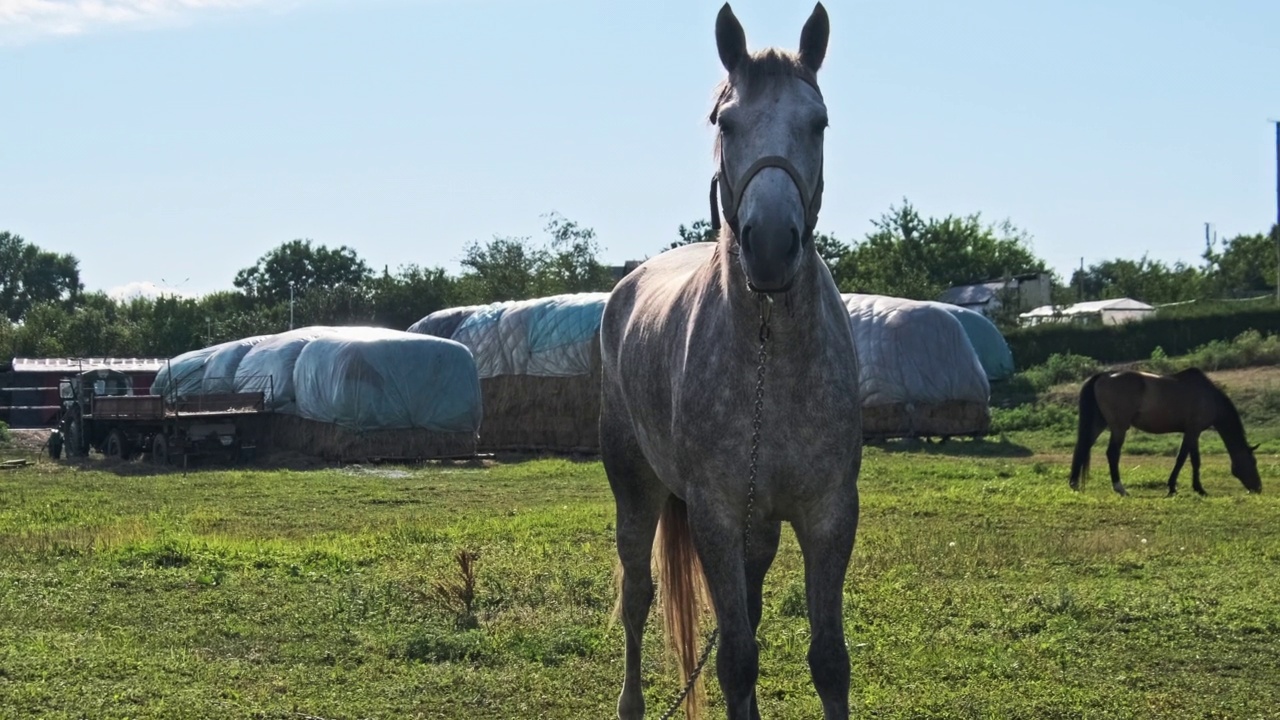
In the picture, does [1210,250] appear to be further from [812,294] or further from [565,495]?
[812,294]

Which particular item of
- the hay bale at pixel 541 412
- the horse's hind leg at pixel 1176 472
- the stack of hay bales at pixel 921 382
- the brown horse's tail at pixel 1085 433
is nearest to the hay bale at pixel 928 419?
the stack of hay bales at pixel 921 382

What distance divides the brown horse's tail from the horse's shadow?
5.89 meters

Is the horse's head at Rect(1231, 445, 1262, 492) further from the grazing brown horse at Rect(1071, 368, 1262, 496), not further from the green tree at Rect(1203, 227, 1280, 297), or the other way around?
the green tree at Rect(1203, 227, 1280, 297)

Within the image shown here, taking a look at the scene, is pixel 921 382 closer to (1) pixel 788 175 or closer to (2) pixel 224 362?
(2) pixel 224 362

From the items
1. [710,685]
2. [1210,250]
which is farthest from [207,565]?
[1210,250]

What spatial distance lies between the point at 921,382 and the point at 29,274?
97.5 meters

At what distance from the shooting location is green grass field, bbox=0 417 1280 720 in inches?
236

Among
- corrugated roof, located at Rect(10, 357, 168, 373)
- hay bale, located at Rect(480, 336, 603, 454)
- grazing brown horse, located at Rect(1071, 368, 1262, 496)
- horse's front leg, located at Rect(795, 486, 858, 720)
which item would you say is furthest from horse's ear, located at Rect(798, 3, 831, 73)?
corrugated roof, located at Rect(10, 357, 168, 373)

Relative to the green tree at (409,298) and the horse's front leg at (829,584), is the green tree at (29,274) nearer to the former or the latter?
the green tree at (409,298)

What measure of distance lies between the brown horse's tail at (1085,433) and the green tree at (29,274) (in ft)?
333

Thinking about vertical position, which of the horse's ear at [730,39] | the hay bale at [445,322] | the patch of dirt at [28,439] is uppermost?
the hay bale at [445,322]

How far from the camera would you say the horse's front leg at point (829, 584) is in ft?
13.8

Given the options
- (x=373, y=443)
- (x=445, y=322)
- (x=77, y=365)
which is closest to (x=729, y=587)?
(x=373, y=443)

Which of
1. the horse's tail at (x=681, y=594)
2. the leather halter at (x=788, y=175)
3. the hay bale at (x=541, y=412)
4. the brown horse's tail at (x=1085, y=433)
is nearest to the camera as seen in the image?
the leather halter at (x=788, y=175)
